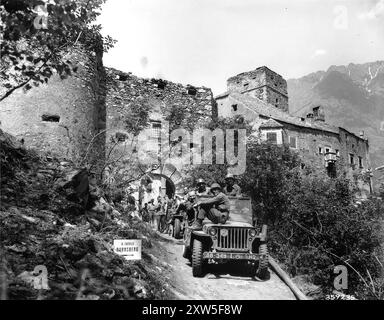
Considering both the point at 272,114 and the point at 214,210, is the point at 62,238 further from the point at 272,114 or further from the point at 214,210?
the point at 272,114

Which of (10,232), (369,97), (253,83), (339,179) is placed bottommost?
(10,232)

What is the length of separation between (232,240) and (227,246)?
0.51ft

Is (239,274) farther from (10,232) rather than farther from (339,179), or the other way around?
(339,179)

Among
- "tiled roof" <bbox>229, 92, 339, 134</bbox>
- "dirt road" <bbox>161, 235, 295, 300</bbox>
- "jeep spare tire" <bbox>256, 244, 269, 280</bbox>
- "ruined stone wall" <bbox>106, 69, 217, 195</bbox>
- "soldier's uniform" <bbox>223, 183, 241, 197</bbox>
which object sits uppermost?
"tiled roof" <bbox>229, 92, 339, 134</bbox>

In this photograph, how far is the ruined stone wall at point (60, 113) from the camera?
41.7 feet

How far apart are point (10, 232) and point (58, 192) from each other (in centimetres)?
197

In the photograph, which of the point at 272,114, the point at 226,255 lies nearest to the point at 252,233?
the point at 226,255

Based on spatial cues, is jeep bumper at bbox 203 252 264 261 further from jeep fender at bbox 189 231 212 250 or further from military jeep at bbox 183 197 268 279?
jeep fender at bbox 189 231 212 250

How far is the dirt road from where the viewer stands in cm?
677

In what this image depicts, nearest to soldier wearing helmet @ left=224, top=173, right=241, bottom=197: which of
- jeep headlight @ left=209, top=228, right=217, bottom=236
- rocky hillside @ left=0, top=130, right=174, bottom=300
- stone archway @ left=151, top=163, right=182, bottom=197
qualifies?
jeep headlight @ left=209, top=228, right=217, bottom=236

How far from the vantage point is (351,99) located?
211 ft

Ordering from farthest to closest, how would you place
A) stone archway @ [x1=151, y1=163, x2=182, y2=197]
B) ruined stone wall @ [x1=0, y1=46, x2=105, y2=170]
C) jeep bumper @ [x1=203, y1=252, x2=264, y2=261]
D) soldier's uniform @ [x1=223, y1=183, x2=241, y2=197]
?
stone archway @ [x1=151, y1=163, x2=182, y2=197]
ruined stone wall @ [x1=0, y1=46, x2=105, y2=170]
soldier's uniform @ [x1=223, y1=183, x2=241, y2=197]
jeep bumper @ [x1=203, y1=252, x2=264, y2=261]
